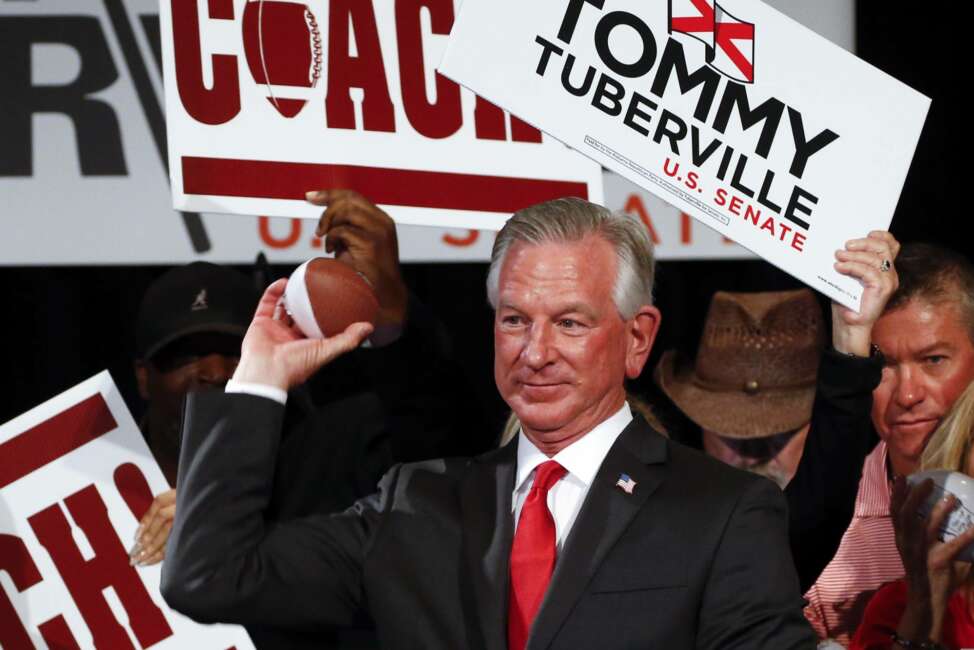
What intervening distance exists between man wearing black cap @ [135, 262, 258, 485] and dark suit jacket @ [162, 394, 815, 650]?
1.10 meters

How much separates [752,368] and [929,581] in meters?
1.02

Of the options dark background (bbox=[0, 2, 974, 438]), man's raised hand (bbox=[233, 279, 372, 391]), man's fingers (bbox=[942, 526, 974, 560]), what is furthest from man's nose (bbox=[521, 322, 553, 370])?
dark background (bbox=[0, 2, 974, 438])

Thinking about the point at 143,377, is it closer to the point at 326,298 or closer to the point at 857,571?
the point at 326,298

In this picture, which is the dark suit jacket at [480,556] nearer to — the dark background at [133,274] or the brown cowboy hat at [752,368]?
the brown cowboy hat at [752,368]

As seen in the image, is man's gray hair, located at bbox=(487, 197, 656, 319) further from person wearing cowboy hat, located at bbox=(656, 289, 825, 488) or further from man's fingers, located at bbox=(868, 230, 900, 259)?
person wearing cowboy hat, located at bbox=(656, 289, 825, 488)

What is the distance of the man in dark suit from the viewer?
5.14 feet

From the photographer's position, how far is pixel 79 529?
2.67m

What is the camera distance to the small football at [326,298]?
1.74 metres

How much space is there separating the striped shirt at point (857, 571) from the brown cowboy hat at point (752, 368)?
43 cm

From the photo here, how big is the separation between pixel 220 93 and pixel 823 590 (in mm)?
1289

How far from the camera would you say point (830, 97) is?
218 cm

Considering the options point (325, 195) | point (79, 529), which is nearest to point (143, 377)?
point (79, 529)

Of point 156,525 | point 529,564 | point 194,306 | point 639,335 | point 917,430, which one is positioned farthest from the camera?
point 194,306

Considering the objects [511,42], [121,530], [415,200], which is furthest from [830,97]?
[121,530]
